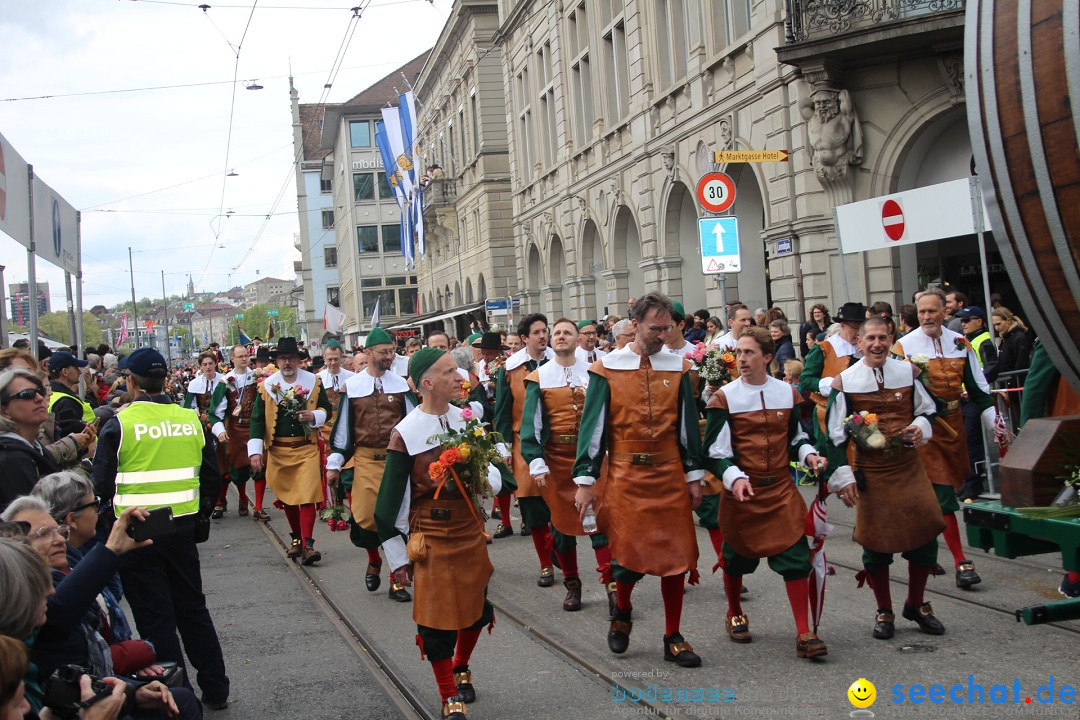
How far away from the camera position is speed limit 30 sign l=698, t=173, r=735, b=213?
478 inches

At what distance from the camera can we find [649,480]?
5.95m

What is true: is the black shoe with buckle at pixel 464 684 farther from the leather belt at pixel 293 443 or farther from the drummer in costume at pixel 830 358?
the leather belt at pixel 293 443

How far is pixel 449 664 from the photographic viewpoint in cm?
530

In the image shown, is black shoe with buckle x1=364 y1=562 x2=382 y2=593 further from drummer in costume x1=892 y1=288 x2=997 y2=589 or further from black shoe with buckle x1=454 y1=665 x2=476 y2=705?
drummer in costume x1=892 y1=288 x2=997 y2=589

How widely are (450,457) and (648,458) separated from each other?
4.23ft

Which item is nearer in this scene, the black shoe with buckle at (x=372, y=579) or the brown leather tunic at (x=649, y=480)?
the brown leather tunic at (x=649, y=480)

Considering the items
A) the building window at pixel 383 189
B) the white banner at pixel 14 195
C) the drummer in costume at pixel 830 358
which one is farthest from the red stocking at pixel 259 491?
Result: the building window at pixel 383 189

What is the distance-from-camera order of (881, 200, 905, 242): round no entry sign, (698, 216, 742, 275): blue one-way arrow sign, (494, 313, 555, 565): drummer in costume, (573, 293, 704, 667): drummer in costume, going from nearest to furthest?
(573, 293, 704, 667): drummer in costume → (494, 313, 555, 565): drummer in costume → (881, 200, 905, 242): round no entry sign → (698, 216, 742, 275): blue one-way arrow sign

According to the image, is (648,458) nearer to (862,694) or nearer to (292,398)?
(862,694)

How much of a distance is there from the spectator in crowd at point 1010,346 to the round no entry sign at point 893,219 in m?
1.45

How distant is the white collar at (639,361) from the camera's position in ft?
19.8

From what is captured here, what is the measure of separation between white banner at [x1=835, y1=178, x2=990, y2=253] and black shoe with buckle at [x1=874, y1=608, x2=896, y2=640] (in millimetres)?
4751

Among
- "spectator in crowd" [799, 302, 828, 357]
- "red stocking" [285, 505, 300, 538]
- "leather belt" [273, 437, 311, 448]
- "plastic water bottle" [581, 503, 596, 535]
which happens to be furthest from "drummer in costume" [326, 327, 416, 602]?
"spectator in crowd" [799, 302, 828, 357]

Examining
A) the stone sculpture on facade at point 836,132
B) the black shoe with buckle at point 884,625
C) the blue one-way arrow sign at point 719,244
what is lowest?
the black shoe with buckle at point 884,625
